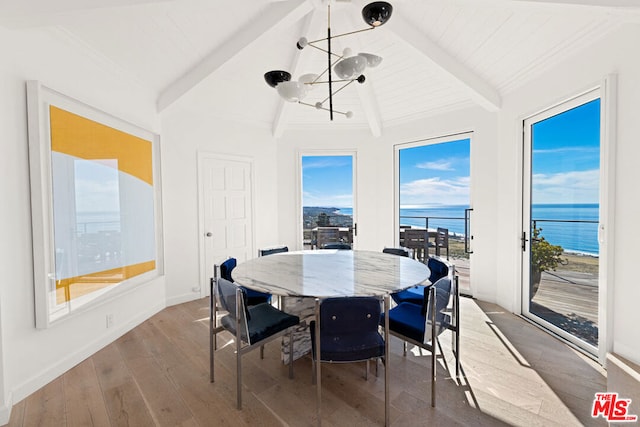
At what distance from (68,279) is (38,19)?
1880mm

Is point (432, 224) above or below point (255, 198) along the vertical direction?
below

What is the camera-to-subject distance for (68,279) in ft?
7.61

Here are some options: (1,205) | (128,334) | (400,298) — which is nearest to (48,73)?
(1,205)

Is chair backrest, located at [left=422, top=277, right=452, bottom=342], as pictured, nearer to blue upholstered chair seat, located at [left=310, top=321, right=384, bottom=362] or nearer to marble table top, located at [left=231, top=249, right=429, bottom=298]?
marble table top, located at [left=231, top=249, right=429, bottom=298]

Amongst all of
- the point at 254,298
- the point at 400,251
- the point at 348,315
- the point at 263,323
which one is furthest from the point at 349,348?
the point at 400,251

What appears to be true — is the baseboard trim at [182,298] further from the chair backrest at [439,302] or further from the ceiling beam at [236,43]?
the chair backrest at [439,302]

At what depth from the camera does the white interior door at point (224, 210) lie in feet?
13.3

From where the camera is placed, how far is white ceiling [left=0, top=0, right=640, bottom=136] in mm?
1962

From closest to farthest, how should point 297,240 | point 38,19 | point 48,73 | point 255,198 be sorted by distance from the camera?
point 38,19 → point 48,73 → point 255,198 → point 297,240

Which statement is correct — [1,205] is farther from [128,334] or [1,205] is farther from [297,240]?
[297,240]

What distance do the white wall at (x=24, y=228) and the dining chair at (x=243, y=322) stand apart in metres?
1.29

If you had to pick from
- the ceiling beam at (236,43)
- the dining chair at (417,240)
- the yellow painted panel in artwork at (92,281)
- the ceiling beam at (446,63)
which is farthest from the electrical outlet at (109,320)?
the dining chair at (417,240)

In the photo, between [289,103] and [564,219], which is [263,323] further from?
[289,103]

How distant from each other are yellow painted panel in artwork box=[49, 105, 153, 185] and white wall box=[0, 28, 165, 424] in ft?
0.65
